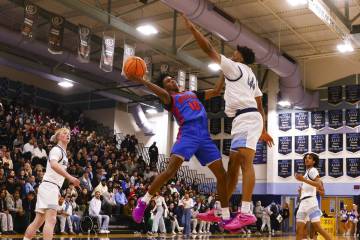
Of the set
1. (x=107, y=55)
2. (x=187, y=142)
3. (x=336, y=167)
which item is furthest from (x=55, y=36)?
(x=336, y=167)

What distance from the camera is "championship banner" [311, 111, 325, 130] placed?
1004 inches

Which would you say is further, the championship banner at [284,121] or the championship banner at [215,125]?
the championship banner at [215,125]

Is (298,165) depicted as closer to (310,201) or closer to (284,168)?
(284,168)

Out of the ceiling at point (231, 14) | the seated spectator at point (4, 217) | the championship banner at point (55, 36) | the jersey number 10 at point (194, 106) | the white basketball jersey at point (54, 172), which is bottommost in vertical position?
the seated spectator at point (4, 217)

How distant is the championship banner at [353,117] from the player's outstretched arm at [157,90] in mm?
20830

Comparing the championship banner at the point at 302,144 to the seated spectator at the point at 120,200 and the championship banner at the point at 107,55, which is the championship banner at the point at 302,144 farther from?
the championship banner at the point at 107,55

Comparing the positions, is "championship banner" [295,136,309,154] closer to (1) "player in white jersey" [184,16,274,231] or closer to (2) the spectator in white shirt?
(2) the spectator in white shirt

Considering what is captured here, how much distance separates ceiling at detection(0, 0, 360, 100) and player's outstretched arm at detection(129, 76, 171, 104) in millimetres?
11533

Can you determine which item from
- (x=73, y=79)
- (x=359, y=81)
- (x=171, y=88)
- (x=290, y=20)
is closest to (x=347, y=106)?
(x=359, y=81)

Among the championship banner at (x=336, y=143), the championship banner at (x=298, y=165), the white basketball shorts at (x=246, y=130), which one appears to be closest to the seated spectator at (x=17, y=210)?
the white basketball shorts at (x=246, y=130)

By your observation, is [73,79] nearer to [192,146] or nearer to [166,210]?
[166,210]

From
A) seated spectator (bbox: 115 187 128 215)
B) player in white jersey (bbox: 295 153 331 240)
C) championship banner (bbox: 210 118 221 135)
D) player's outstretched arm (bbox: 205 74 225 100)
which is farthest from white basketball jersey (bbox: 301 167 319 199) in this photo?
championship banner (bbox: 210 118 221 135)

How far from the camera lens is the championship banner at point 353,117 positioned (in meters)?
24.6

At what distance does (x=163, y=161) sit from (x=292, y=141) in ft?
23.2
